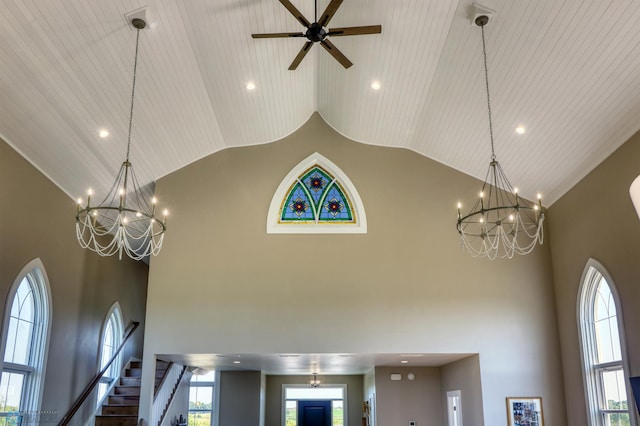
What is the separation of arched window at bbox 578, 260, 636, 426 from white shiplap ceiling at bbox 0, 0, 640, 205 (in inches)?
60.1

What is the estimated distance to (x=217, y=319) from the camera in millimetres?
9039

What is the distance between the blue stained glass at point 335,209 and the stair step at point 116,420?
460 centimetres

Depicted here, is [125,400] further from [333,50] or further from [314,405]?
[333,50]

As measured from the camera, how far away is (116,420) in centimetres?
997

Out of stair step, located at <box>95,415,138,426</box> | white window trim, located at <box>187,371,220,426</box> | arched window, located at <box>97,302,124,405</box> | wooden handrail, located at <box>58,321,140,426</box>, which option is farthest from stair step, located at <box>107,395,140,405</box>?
white window trim, located at <box>187,371,220,426</box>

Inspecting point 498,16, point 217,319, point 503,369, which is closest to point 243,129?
point 217,319

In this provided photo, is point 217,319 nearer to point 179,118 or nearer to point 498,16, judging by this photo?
point 179,118

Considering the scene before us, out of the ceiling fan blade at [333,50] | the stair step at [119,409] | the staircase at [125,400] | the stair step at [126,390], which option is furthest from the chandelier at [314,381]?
the ceiling fan blade at [333,50]

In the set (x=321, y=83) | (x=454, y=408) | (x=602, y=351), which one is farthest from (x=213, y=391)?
(x=602, y=351)

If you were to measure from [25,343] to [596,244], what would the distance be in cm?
750

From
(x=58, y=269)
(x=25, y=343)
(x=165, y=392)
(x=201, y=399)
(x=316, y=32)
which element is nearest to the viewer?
(x=316, y=32)

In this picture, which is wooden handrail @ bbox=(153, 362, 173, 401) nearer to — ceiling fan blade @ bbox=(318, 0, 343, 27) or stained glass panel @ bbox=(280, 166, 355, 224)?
stained glass panel @ bbox=(280, 166, 355, 224)

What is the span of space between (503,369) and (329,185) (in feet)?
12.9

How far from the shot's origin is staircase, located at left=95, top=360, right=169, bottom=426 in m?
9.95
